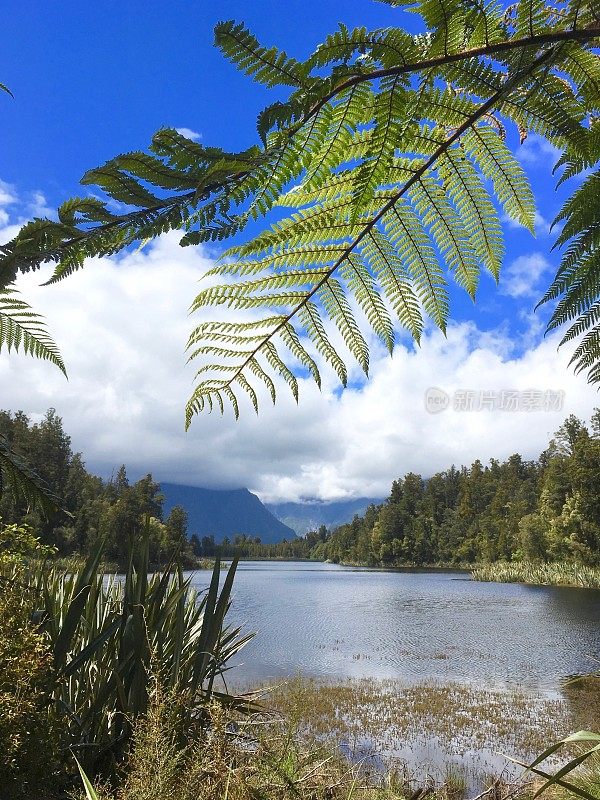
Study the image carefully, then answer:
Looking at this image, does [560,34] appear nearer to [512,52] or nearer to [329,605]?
[512,52]

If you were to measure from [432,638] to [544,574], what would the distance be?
89.7ft

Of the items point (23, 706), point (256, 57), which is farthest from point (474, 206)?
point (23, 706)

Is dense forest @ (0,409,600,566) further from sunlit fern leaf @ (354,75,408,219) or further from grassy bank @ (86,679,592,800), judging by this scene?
sunlit fern leaf @ (354,75,408,219)

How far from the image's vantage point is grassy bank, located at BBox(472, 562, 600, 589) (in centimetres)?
A: 3766

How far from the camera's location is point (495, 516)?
222ft

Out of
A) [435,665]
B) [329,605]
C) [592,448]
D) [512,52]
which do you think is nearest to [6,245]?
[512,52]

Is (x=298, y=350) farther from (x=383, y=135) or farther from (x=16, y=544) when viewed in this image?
(x=16, y=544)

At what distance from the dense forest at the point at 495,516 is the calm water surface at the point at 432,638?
809cm

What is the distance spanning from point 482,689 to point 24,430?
5183 cm

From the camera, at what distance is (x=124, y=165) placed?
608 mm

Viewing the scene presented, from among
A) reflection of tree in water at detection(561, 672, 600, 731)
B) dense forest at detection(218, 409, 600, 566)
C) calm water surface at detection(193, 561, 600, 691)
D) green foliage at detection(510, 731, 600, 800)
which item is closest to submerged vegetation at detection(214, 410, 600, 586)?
dense forest at detection(218, 409, 600, 566)

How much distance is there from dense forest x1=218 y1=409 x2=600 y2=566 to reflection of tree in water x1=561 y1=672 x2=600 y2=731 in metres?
28.6

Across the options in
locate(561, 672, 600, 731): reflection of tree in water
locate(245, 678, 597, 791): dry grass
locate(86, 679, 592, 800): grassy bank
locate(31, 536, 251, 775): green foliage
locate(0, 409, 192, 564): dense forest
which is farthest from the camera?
locate(0, 409, 192, 564): dense forest

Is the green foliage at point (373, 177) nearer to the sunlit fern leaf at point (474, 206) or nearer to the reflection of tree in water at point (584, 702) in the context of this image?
the sunlit fern leaf at point (474, 206)
